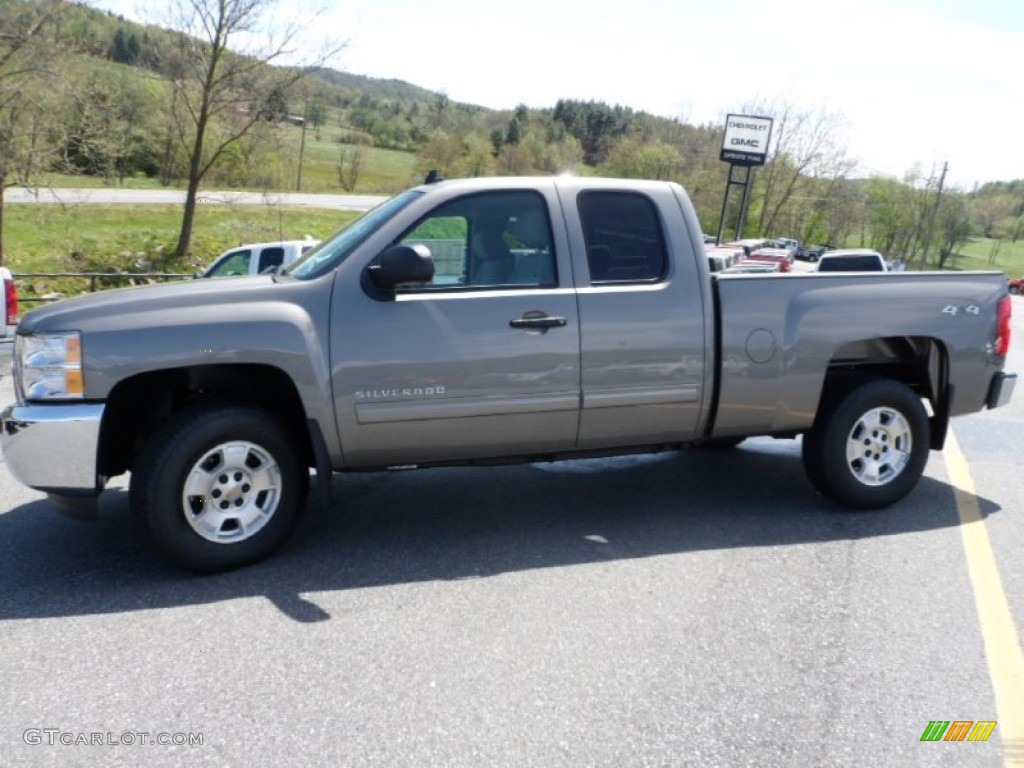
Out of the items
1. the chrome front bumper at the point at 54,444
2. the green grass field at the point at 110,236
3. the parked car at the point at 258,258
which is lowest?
the green grass field at the point at 110,236

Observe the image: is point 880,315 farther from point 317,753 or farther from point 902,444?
point 317,753

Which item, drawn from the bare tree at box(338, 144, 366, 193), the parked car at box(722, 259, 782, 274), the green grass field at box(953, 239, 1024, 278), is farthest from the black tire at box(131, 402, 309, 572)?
the green grass field at box(953, 239, 1024, 278)

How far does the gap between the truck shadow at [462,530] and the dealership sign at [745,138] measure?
36489mm

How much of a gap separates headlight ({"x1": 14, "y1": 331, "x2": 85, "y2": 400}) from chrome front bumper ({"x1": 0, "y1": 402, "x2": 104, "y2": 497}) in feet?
0.20

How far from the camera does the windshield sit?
439 cm

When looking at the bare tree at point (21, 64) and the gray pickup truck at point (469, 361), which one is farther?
the bare tree at point (21, 64)

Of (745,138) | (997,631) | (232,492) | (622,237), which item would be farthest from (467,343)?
(745,138)

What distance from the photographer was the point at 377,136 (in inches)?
3492

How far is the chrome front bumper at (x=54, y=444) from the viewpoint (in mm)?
3834

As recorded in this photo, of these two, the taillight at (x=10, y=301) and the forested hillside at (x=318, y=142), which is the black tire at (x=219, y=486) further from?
the forested hillside at (x=318, y=142)

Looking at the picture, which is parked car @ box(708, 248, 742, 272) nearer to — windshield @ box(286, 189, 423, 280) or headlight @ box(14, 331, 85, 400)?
windshield @ box(286, 189, 423, 280)

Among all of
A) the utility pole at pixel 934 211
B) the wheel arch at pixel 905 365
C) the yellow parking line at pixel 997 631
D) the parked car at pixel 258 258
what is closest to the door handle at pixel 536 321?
the wheel arch at pixel 905 365

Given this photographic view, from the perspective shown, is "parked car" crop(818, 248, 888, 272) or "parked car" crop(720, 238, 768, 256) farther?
"parked car" crop(720, 238, 768, 256)

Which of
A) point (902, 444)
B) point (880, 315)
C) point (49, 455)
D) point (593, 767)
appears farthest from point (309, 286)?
point (902, 444)
